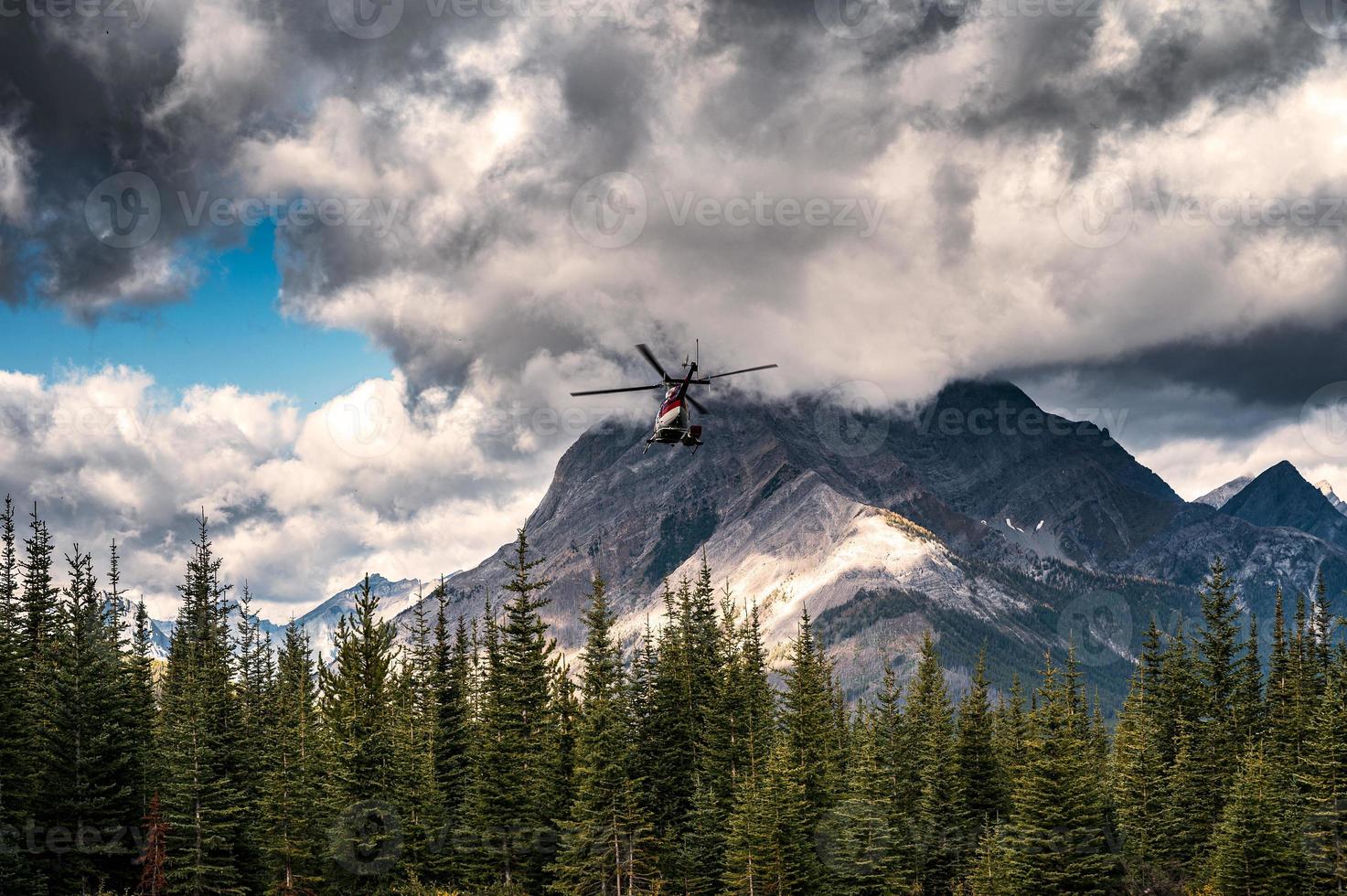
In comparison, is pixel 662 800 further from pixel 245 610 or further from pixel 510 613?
pixel 245 610

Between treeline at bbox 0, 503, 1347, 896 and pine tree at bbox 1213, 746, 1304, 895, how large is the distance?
0.53 ft

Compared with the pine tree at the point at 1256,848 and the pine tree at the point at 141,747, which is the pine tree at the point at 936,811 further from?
the pine tree at the point at 141,747

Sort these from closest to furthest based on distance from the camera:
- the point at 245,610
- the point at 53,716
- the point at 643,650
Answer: the point at 53,716
the point at 643,650
the point at 245,610

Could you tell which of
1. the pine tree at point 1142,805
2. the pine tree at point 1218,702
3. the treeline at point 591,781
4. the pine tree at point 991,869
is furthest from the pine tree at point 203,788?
the pine tree at point 1218,702

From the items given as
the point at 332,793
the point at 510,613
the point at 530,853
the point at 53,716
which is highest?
the point at 510,613

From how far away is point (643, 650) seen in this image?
85562mm

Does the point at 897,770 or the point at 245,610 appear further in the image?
the point at 245,610

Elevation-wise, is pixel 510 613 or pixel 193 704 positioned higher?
pixel 510 613

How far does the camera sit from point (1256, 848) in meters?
73.0

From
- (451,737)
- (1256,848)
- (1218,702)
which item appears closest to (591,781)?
(451,737)

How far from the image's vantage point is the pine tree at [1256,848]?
2872 inches

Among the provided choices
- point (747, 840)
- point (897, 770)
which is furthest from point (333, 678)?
point (897, 770)

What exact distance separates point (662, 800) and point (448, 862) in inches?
599

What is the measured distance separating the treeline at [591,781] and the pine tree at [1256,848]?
6.4 inches
